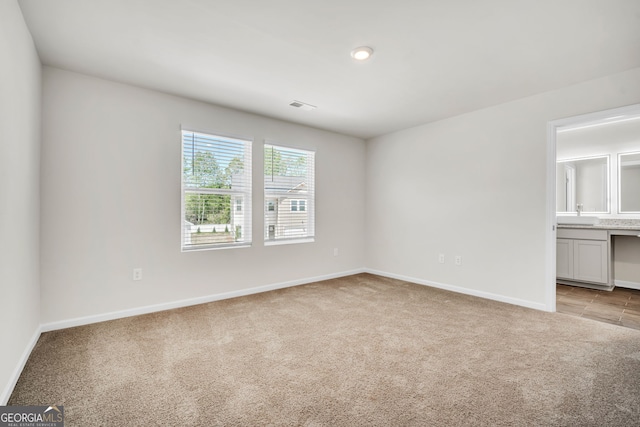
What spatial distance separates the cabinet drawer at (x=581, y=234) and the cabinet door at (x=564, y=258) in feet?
0.25

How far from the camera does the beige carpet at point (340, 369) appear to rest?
1.62m

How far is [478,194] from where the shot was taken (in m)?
3.89

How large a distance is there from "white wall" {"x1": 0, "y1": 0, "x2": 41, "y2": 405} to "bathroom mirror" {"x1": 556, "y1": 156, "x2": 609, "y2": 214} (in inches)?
266

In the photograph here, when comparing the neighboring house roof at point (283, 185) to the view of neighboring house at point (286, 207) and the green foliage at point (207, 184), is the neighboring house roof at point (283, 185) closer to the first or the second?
the view of neighboring house at point (286, 207)

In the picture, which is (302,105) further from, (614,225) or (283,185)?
(614,225)

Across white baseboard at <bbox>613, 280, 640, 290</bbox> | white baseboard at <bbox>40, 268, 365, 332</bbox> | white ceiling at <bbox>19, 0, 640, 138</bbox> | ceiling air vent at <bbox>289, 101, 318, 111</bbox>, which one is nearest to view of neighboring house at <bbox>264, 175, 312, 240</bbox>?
white baseboard at <bbox>40, 268, 365, 332</bbox>

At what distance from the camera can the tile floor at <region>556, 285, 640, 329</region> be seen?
308 centimetres

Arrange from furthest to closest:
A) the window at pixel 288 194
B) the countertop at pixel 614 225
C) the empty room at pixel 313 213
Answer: the window at pixel 288 194
the countertop at pixel 614 225
the empty room at pixel 313 213

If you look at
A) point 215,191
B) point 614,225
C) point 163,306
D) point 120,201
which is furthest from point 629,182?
point 120,201

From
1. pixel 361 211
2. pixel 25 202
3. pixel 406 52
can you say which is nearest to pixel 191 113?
pixel 25 202

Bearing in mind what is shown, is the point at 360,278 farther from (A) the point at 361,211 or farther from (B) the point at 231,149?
(B) the point at 231,149

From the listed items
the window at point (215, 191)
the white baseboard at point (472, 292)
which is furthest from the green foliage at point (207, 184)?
the white baseboard at point (472, 292)

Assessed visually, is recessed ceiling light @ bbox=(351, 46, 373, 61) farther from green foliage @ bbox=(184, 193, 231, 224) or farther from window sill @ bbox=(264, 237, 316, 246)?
window sill @ bbox=(264, 237, 316, 246)

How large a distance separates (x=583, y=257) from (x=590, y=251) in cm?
13
